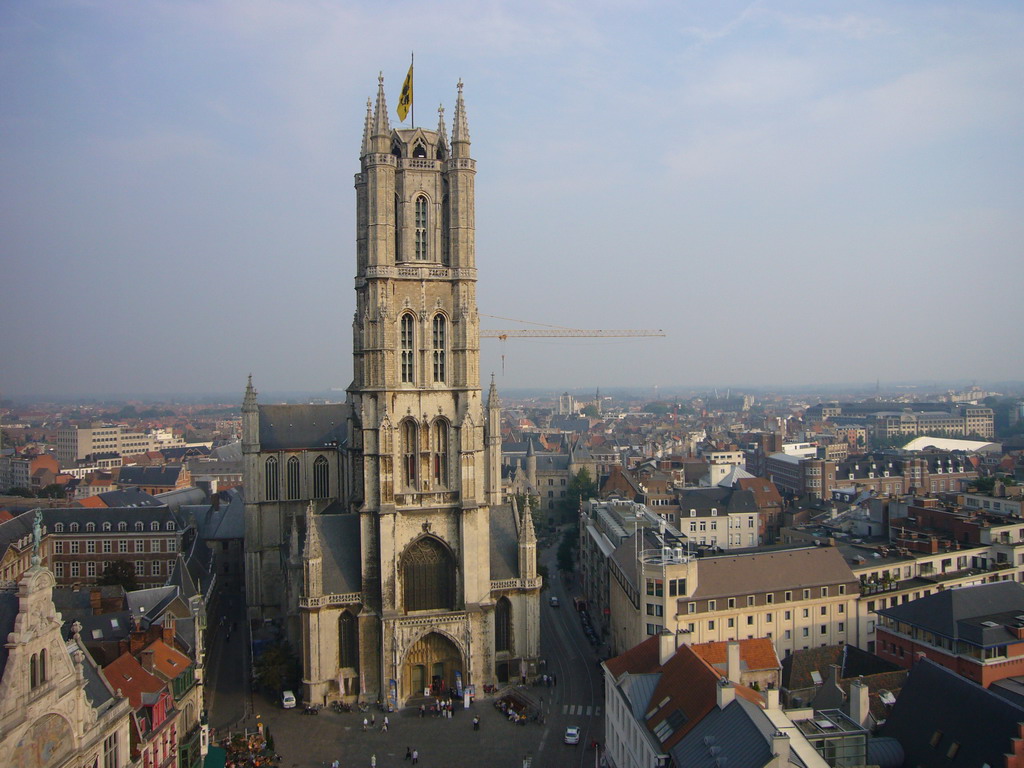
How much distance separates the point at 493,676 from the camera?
197 feet

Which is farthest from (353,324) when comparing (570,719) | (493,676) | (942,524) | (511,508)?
(942,524)

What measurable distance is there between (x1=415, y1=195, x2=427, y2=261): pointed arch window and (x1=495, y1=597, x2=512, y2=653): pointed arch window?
26766 mm

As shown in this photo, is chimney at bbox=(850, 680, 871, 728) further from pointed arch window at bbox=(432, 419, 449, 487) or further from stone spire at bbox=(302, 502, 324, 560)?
stone spire at bbox=(302, 502, 324, 560)

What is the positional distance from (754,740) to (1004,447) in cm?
17805

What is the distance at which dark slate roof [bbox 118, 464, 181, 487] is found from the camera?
142 meters

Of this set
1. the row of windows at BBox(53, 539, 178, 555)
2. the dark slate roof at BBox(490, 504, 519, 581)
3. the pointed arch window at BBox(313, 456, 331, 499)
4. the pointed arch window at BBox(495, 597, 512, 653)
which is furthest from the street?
the row of windows at BBox(53, 539, 178, 555)

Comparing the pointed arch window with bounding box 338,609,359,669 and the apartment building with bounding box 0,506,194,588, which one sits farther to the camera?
the apartment building with bounding box 0,506,194,588

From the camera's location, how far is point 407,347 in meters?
60.4

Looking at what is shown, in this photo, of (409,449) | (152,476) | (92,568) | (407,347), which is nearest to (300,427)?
(409,449)

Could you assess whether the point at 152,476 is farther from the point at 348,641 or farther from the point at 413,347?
the point at 413,347

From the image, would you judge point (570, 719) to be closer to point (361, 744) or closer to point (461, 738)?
point (461, 738)

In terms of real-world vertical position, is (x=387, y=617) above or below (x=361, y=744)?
above

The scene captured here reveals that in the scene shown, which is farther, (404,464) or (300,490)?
(300,490)

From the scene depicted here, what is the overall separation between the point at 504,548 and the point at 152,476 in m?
102
